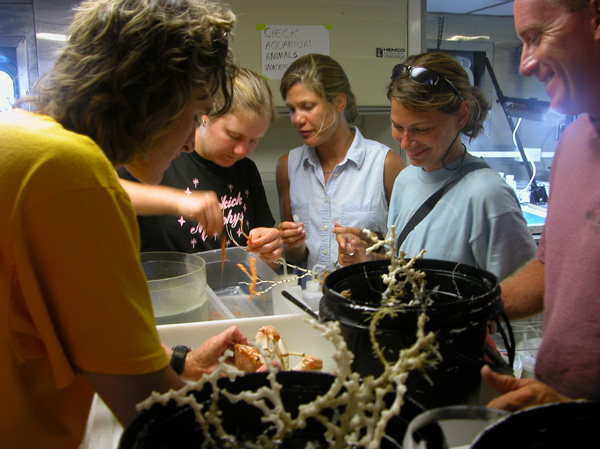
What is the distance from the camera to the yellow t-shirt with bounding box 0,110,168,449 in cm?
59

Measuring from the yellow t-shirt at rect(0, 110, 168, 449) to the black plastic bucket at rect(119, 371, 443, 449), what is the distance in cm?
9

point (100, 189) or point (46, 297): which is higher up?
point (100, 189)

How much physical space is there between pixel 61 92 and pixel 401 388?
25.8 inches

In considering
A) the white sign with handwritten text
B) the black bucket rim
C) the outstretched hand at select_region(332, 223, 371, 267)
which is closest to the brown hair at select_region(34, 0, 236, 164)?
the black bucket rim

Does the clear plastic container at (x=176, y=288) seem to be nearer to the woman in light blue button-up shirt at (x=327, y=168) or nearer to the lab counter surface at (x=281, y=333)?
the lab counter surface at (x=281, y=333)

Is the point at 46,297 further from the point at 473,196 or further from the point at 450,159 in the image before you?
the point at 450,159

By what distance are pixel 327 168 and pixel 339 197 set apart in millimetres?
161

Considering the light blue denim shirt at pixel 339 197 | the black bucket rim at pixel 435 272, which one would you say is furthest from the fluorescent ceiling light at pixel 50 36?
the black bucket rim at pixel 435 272

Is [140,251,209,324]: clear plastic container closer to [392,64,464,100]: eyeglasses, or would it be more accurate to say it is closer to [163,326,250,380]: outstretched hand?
[163,326,250,380]: outstretched hand

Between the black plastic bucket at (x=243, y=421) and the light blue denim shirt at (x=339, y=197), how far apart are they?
62.1 inches

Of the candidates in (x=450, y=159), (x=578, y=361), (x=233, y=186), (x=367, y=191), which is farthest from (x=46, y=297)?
(x=367, y=191)

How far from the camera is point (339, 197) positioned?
2.25m

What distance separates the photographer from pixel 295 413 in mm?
606

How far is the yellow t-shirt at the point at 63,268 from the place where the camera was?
0.59 m
